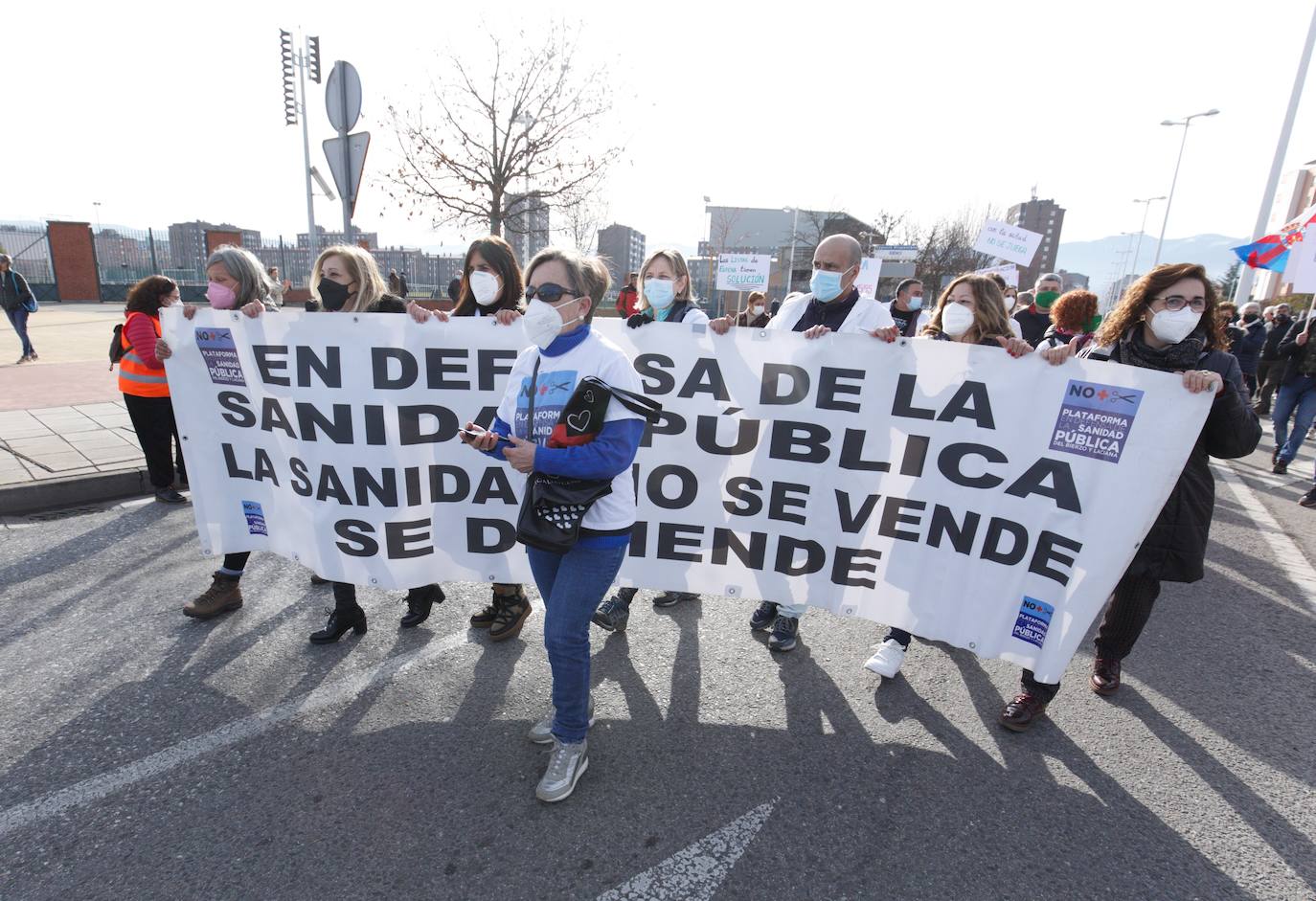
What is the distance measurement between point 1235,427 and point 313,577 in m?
4.66

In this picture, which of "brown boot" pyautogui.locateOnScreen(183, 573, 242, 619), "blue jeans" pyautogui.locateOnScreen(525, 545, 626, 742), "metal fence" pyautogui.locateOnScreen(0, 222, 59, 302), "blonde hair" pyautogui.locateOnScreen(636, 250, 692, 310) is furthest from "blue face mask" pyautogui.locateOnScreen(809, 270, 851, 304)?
"metal fence" pyautogui.locateOnScreen(0, 222, 59, 302)

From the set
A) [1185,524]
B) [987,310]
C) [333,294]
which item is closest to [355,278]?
[333,294]

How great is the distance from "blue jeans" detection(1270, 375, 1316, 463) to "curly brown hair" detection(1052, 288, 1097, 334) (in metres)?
5.12

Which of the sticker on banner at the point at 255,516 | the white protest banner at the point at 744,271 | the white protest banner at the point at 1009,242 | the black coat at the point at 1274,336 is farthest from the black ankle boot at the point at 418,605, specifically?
the black coat at the point at 1274,336

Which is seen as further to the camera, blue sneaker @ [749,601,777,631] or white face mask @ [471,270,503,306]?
blue sneaker @ [749,601,777,631]

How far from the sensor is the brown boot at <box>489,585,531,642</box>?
3.49 m

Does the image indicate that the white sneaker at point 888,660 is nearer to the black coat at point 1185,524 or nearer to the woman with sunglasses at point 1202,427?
the woman with sunglasses at point 1202,427

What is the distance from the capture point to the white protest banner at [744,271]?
524 inches

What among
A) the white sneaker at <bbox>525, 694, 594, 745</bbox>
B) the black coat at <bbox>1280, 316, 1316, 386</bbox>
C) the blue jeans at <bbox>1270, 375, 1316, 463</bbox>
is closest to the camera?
the white sneaker at <bbox>525, 694, 594, 745</bbox>

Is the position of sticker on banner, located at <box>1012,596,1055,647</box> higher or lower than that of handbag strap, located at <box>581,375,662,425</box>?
lower

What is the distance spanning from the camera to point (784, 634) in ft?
11.6

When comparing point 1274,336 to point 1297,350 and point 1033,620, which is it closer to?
point 1297,350

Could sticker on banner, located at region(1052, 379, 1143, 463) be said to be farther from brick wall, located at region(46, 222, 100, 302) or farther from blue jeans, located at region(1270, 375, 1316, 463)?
brick wall, located at region(46, 222, 100, 302)

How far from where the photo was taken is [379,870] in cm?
207
